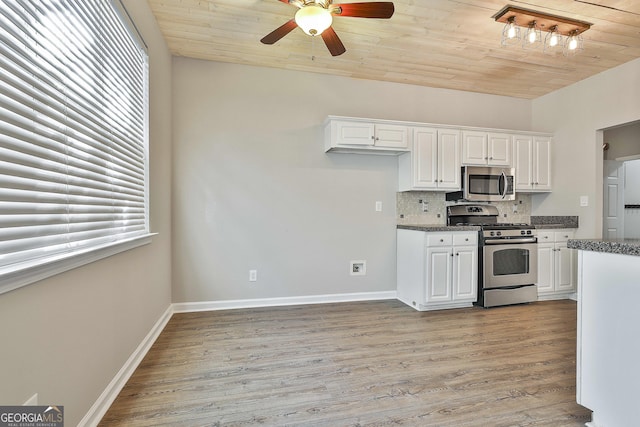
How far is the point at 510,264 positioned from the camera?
141 inches

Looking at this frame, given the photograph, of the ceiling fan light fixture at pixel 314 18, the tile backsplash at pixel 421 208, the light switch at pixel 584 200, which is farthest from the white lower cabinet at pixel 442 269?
the ceiling fan light fixture at pixel 314 18

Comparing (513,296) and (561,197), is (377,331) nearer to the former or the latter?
(513,296)

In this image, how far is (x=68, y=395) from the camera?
1324 millimetres

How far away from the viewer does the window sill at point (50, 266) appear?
960 millimetres

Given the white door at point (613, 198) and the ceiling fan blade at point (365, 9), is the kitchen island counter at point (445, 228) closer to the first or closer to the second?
the ceiling fan blade at point (365, 9)

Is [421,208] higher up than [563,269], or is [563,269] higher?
[421,208]

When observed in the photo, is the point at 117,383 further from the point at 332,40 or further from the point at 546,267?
the point at 546,267

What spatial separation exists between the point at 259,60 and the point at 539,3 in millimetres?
2555

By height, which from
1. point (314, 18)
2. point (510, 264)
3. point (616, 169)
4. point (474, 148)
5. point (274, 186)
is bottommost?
point (510, 264)

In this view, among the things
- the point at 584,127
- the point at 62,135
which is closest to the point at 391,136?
the point at 584,127

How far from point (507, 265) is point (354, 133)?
2355 millimetres

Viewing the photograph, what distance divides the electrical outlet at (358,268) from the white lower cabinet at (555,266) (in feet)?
7.03

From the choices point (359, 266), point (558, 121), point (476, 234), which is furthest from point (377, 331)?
point (558, 121)

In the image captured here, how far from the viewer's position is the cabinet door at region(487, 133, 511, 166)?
384cm
